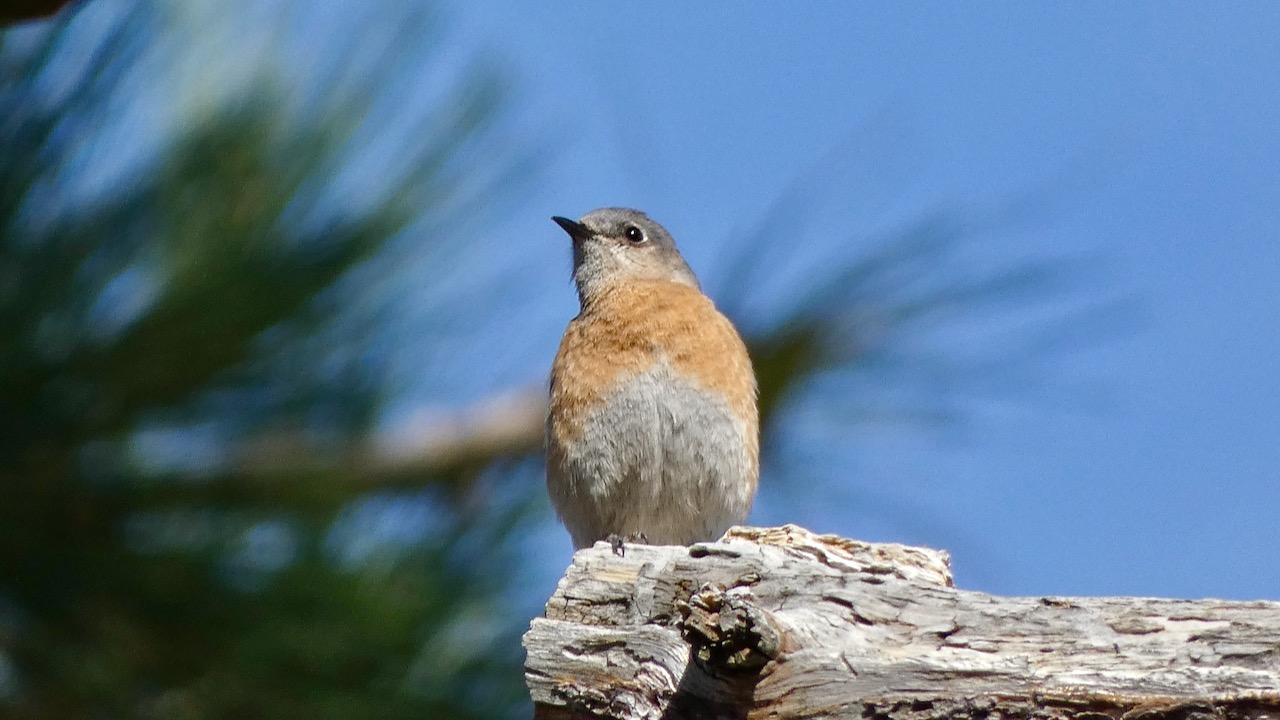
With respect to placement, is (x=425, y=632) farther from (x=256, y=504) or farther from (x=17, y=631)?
(x=17, y=631)

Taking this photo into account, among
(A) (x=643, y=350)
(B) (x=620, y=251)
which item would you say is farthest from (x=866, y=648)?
(B) (x=620, y=251)

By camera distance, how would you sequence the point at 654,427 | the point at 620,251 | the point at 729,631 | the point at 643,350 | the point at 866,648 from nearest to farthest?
the point at 729,631, the point at 866,648, the point at 654,427, the point at 643,350, the point at 620,251

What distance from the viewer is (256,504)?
4.53 metres

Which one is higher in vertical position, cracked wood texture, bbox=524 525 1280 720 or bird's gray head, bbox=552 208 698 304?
bird's gray head, bbox=552 208 698 304

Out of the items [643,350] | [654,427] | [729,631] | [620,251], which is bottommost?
[729,631]

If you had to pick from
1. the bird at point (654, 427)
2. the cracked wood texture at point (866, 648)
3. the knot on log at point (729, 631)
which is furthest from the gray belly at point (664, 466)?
the knot on log at point (729, 631)

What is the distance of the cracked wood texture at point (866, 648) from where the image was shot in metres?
3.24

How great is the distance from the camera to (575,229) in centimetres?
757

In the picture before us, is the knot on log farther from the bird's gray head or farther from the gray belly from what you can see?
the bird's gray head

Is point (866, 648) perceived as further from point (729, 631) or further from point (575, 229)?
point (575, 229)

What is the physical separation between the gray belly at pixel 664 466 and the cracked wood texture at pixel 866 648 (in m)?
1.99

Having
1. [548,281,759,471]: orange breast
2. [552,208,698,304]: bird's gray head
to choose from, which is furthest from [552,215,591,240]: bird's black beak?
[548,281,759,471]: orange breast

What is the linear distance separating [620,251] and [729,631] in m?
4.14

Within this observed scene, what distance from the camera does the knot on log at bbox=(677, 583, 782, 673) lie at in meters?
3.37
